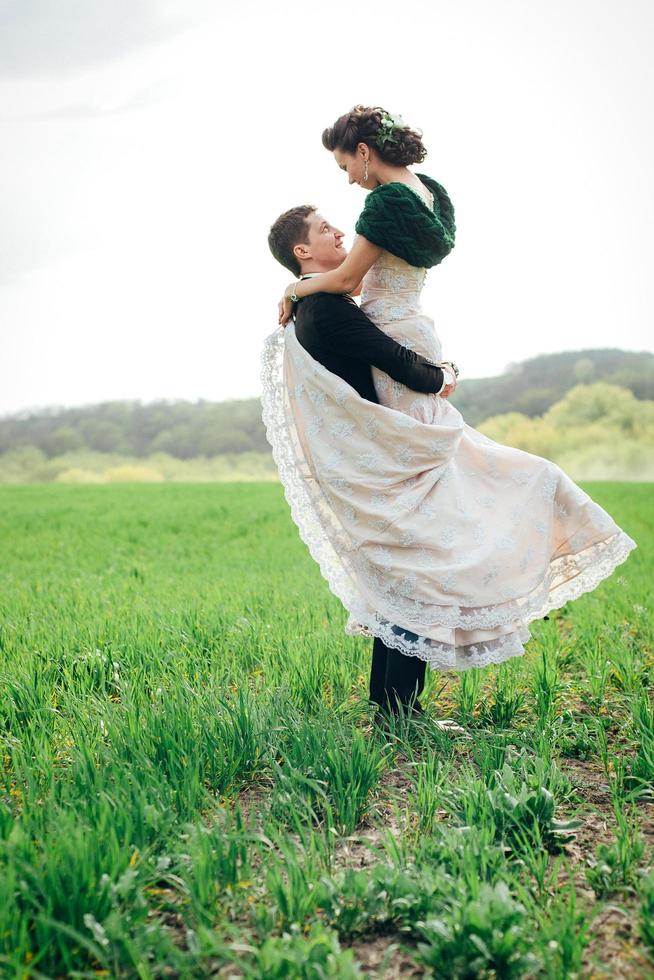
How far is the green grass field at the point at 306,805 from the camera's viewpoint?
2.00m

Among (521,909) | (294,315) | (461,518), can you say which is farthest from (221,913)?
(294,315)

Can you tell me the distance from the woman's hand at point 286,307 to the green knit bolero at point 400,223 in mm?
393

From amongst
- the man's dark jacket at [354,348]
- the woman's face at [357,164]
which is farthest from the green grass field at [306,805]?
the woman's face at [357,164]

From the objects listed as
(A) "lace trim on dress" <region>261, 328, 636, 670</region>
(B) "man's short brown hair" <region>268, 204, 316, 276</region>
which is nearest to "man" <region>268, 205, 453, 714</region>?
(B) "man's short brown hair" <region>268, 204, 316, 276</region>

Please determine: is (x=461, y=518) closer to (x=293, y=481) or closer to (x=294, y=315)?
(x=293, y=481)

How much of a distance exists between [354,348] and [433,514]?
2.23 feet

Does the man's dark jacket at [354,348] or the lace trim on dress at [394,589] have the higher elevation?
the man's dark jacket at [354,348]

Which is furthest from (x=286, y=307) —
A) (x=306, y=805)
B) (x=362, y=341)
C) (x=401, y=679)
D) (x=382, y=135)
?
(x=306, y=805)

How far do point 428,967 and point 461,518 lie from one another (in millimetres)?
1622

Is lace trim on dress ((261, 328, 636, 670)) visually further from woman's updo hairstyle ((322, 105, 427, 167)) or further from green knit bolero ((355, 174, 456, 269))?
woman's updo hairstyle ((322, 105, 427, 167))

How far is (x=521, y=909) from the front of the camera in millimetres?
2023

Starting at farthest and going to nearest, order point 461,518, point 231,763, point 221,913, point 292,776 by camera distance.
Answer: point 461,518
point 231,763
point 292,776
point 221,913

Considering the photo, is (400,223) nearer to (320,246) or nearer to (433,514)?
(320,246)

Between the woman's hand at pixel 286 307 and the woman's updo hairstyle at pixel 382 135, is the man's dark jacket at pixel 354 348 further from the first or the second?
the woman's updo hairstyle at pixel 382 135
